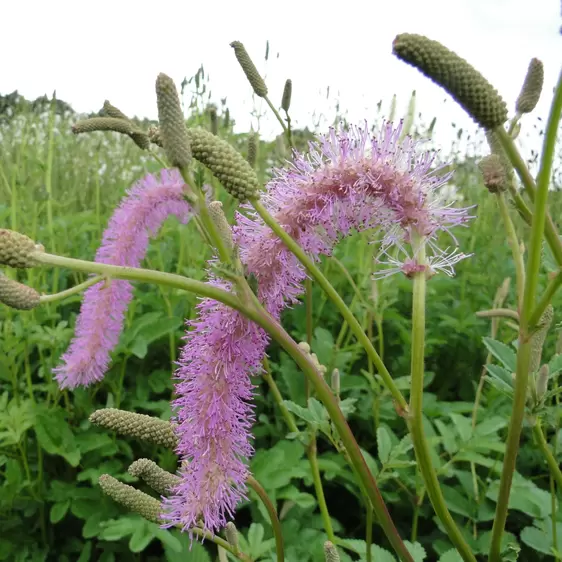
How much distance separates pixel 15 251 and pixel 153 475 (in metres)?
0.44

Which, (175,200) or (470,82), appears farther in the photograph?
(175,200)

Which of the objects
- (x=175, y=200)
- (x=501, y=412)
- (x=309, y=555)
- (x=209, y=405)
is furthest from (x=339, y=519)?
(x=209, y=405)

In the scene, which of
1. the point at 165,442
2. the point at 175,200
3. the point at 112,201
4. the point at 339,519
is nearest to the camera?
the point at 165,442

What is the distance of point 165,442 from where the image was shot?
91cm

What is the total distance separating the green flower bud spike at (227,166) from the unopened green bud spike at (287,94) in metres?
0.76

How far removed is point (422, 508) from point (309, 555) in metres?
0.48

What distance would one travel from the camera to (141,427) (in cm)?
91

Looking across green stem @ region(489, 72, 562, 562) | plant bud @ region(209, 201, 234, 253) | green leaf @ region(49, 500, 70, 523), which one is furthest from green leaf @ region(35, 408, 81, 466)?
green stem @ region(489, 72, 562, 562)

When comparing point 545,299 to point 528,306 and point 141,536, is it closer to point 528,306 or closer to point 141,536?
point 528,306

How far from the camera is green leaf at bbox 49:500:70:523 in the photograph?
5.41 ft

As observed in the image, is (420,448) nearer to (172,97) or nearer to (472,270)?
(172,97)

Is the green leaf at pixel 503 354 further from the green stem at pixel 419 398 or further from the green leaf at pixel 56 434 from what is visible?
the green leaf at pixel 56 434

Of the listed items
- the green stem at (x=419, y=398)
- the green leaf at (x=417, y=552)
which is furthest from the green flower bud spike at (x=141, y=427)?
the green leaf at (x=417, y=552)

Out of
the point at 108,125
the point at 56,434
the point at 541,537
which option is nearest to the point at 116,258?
the point at 108,125
